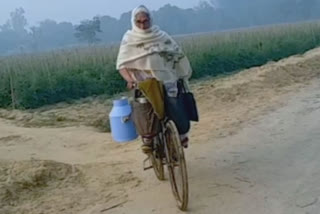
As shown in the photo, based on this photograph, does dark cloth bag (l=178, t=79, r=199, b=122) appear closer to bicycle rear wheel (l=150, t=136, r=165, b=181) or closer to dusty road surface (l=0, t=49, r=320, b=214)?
bicycle rear wheel (l=150, t=136, r=165, b=181)

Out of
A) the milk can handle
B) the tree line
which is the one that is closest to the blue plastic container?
the milk can handle

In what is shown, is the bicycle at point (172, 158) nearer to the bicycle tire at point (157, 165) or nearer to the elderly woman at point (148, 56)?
the bicycle tire at point (157, 165)

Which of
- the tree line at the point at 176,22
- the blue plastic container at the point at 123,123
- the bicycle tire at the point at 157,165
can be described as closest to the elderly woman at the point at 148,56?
the bicycle tire at the point at 157,165

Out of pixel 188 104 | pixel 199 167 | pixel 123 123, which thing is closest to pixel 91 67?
pixel 199 167

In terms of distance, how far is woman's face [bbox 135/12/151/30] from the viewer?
453 cm

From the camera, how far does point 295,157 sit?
5441 millimetres

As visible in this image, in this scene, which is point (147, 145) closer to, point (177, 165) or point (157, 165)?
point (157, 165)

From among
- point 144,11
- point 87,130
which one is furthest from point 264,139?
point 87,130

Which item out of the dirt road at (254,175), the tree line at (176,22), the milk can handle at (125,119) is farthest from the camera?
the tree line at (176,22)

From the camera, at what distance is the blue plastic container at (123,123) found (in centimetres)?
493

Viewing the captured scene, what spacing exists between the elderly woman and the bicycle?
124mm

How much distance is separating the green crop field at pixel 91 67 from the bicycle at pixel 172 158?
26.6ft

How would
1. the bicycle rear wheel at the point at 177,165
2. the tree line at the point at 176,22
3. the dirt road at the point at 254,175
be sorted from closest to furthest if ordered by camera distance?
the bicycle rear wheel at the point at 177,165
the dirt road at the point at 254,175
the tree line at the point at 176,22

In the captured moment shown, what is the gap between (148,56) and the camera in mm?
4574
